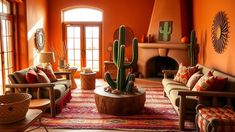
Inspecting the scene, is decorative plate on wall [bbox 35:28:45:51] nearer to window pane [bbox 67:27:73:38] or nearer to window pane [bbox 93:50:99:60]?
window pane [bbox 67:27:73:38]

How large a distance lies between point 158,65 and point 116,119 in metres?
4.00

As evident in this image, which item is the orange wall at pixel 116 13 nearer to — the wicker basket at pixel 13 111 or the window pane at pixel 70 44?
the window pane at pixel 70 44

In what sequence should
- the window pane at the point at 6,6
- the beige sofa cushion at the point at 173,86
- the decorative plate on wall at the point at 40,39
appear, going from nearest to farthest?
the beige sofa cushion at the point at 173,86, the window pane at the point at 6,6, the decorative plate on wall at the point at 40,39

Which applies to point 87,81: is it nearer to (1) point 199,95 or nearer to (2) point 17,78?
(2) point 17,78

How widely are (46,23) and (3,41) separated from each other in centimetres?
241

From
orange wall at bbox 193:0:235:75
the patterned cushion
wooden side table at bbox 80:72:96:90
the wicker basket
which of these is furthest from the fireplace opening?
the wicker basket

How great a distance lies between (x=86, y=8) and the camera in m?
8.16

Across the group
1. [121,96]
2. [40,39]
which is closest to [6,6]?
[40,39]

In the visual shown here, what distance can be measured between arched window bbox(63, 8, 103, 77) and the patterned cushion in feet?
17.7

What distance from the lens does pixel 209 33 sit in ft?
A: 18.0

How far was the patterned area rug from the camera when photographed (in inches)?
155

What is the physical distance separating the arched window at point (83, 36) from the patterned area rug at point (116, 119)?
3129 millimetres

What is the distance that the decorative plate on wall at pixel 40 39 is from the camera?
694 cm

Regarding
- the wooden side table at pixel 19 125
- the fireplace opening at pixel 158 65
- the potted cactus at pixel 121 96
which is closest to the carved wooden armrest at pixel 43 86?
the potted cactus at pixel 121 96
